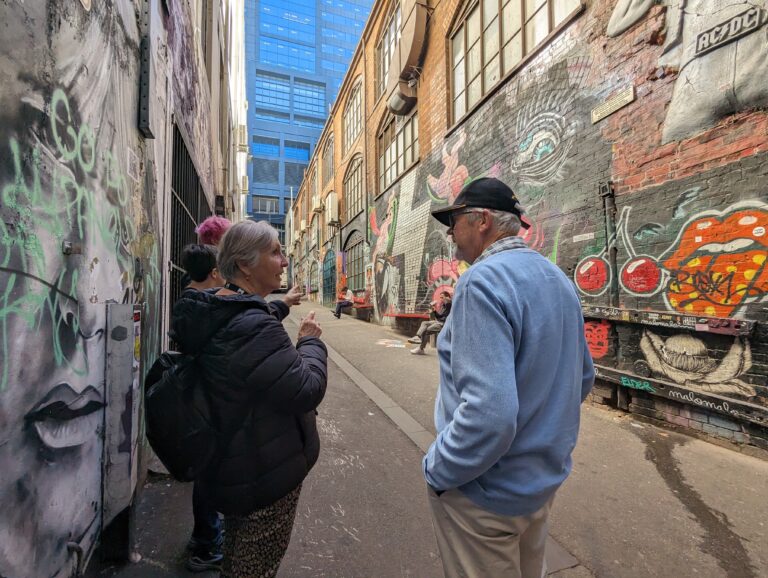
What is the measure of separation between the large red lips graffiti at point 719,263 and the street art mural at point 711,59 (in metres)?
0.93

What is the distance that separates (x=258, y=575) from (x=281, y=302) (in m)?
1.01

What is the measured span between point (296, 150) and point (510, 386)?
57816mm

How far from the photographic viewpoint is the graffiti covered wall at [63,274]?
118cm

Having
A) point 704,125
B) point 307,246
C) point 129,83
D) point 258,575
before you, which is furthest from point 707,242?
point 307,246

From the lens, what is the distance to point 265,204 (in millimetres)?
50344

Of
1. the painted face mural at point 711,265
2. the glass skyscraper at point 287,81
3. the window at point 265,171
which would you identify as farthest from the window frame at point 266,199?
the painted face mural at point 711,265

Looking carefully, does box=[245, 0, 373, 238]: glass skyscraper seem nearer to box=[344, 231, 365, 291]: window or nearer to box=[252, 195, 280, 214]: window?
box=[252, 195, 280, 214]: window

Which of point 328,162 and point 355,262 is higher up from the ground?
point 328,162

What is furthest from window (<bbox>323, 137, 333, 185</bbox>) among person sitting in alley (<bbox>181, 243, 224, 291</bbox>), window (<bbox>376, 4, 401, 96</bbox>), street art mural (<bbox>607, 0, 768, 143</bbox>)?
person sitting in alley (<bbox>181, 243, 224, 291</bbox>)

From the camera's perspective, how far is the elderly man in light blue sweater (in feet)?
3.38

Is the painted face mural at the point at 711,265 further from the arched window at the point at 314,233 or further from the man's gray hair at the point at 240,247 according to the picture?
the arched window at the point at 314,233

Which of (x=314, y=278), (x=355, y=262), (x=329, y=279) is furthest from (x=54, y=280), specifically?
(x=314, y=278)

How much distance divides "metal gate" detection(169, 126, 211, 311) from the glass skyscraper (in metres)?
45.1

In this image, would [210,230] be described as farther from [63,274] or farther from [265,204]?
[265,204]
